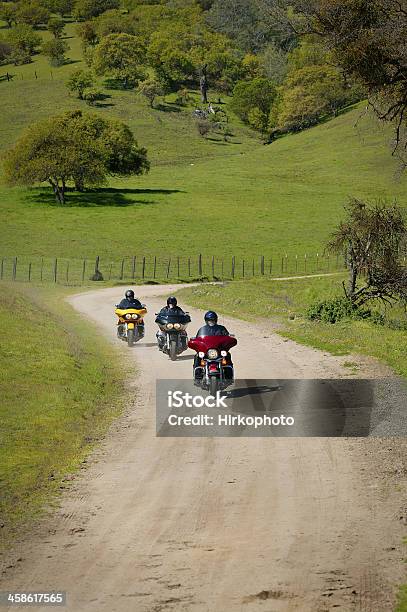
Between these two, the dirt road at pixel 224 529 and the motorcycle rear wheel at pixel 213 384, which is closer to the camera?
the dirt road at pixel 224 529

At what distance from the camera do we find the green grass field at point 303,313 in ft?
83.8

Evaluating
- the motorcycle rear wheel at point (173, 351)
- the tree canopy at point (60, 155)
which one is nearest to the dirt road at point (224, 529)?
the motorcycle rear wheel at point (173, 351)

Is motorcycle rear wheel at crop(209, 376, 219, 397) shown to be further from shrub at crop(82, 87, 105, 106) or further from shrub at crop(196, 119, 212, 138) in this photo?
shrub at crop(82, 87, 105, 106)

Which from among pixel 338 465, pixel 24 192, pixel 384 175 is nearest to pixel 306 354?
pixel 338 465

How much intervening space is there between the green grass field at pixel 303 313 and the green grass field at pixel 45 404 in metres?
6.90

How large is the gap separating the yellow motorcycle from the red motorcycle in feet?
27.2

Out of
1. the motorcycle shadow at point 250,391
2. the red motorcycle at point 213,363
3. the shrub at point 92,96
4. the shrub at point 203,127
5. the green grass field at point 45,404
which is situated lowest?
the green grass field at point 45,404

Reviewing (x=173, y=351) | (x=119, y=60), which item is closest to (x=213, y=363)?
(x=173, y=351)

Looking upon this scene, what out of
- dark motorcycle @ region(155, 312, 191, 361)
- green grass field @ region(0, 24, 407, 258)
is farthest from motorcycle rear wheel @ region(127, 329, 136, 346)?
green grass field @ region(0, 24, 407, 258)

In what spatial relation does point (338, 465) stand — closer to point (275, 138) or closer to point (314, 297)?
point (314, 297)

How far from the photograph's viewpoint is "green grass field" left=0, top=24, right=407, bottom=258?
79.1m

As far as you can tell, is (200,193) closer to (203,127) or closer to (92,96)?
(203,127)

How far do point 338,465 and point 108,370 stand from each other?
10851 millimetres

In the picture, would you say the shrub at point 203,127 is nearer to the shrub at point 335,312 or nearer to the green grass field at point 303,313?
the green grass field at point 303,313
